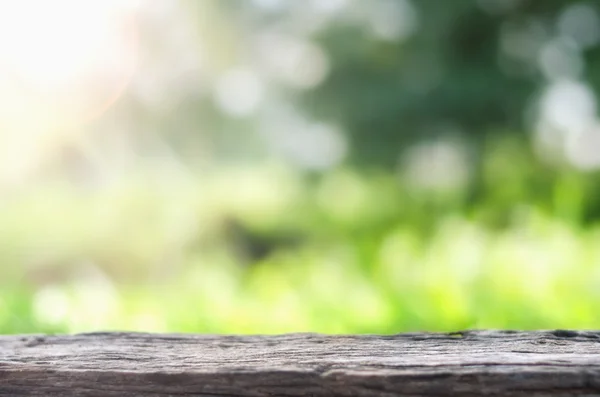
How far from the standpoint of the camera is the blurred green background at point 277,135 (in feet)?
7.82

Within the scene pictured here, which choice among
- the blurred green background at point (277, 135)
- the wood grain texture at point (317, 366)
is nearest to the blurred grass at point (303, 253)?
the blurred green background at point (277, 135)

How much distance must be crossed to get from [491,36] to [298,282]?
4.74 feet

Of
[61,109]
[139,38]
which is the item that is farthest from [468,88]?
[61,109]

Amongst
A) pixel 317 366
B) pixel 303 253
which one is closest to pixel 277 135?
pixel 303 253

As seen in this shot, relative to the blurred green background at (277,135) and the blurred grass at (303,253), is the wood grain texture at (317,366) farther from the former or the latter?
the blurred green background at (277,135)

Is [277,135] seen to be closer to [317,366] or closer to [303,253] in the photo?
[303,253]

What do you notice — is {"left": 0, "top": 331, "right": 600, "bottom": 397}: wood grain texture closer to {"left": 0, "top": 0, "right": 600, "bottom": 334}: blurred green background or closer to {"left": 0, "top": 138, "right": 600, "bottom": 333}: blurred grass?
{"left": 0, "top": 138, "right": 600, "bottom": 333}: blurred grass

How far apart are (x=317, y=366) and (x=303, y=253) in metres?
2.17

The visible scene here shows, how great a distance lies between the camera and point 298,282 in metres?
1.66

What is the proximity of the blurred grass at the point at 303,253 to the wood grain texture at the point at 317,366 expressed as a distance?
0.43 meters

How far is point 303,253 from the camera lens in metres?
2.56

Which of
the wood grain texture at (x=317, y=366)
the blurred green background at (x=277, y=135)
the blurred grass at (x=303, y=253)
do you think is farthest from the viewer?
the blurred green background at (x=277, y=135)

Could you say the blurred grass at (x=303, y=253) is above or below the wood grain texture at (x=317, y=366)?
above

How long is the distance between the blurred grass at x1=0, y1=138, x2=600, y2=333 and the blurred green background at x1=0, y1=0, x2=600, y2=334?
0.01 metres
